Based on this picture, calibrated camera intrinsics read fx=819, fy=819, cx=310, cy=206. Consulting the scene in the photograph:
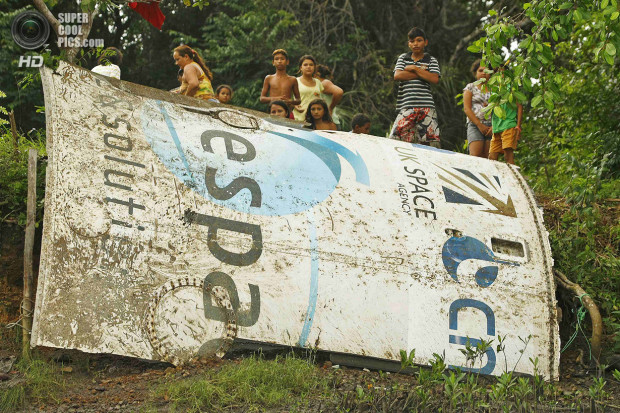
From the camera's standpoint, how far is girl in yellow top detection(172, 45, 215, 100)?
802cm

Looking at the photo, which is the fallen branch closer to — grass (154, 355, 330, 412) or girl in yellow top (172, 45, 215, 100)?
grass (154, 355, 330, 412)

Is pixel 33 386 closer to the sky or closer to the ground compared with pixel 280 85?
closer to the ground

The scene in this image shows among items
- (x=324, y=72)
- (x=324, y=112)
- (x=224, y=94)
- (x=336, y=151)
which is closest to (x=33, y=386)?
(x=336, y=151)

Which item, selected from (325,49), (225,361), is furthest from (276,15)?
(225,361)

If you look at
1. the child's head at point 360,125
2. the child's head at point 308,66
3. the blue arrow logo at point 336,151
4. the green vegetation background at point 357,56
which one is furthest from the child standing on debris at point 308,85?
the green vegetation background at point 357,56

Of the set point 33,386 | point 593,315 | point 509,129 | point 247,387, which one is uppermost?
point 509,129

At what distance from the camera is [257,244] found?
18.1 ft

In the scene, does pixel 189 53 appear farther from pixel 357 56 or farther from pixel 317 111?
pixel 357 56

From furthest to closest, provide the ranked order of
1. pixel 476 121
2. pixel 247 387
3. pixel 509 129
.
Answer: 1. pixel 476 121
2. pixel 509 129
3. pixel 247 387

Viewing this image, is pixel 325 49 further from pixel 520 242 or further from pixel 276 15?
pixel 520 242

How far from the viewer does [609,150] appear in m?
8.38
